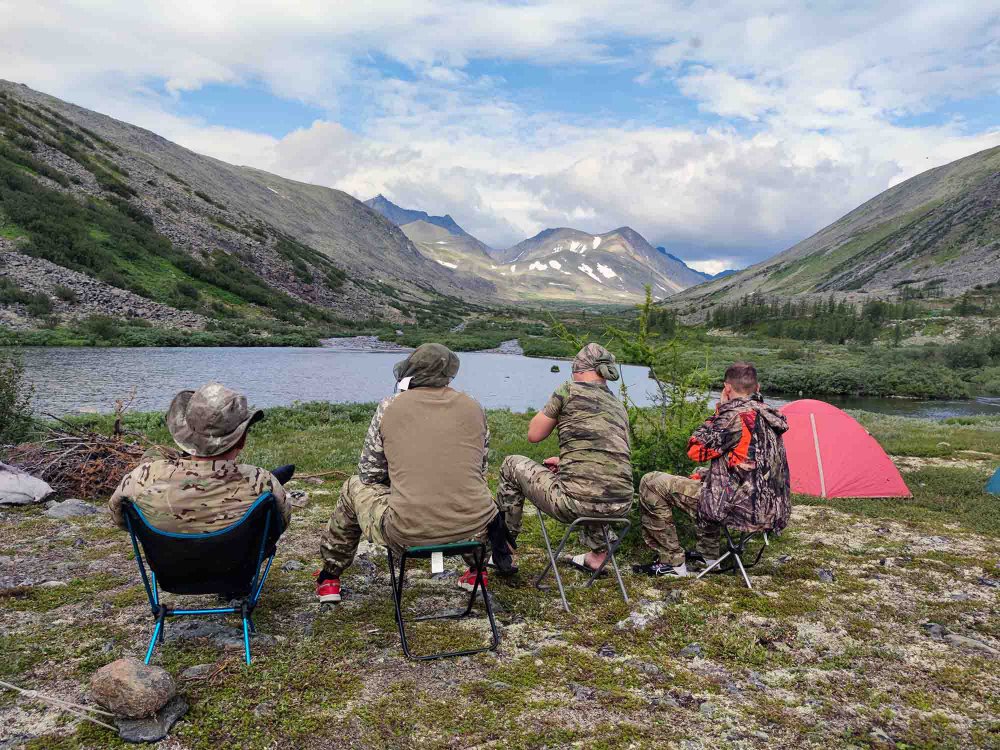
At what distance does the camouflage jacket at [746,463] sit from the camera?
646cm

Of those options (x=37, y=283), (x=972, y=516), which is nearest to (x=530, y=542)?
(x=972, y=516)

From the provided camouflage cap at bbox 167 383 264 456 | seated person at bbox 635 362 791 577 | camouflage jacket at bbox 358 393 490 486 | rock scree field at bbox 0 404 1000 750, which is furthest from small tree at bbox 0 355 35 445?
seated person at bbox 635 362 791 577

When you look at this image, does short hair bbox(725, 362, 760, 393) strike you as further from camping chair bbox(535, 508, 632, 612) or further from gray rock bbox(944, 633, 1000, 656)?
gray rock bbox(944, 633, 1000, 656)

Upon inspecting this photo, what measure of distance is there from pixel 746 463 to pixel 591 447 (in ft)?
5.56

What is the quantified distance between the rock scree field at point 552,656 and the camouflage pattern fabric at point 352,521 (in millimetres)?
511

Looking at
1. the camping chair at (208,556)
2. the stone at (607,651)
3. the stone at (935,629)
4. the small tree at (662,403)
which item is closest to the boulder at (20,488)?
the camping chair at (208,556)

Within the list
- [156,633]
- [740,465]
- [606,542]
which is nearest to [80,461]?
[156,633]

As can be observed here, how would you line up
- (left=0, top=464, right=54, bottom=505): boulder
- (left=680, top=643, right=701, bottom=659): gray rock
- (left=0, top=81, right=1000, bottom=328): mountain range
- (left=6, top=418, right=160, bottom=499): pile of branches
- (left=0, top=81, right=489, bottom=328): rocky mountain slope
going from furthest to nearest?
1. (left=0, top=81, right=1000, bottom=328): mountain range
2. (left=0, top=81, right=489, bottom=328): rocky mountain slope
3. (left=6, top=418, right=160, bottom=499): pile of branches
4. (left=0, top=464, right=54, bottom=505): boulder
5. (left=680, top=643, right=701, bottom=659): gray rock

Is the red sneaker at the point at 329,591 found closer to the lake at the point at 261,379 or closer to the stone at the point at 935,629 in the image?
the stone at the point at 935,629

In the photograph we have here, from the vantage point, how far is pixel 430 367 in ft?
17.5

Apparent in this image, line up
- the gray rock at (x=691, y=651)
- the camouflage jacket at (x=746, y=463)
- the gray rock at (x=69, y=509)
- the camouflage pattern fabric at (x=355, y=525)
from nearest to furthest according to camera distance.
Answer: the gray rock at (x=691, y=651), the camouflage pattern fabric at (x=355, y=525), the camouflage jacket at (x=746, y=463), the gray rock at (x=69, y=509)

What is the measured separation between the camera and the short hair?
21.8ft

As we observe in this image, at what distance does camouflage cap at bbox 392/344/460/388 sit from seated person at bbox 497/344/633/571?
1361mm

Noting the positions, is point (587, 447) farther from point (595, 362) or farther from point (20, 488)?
point (20, 488)
